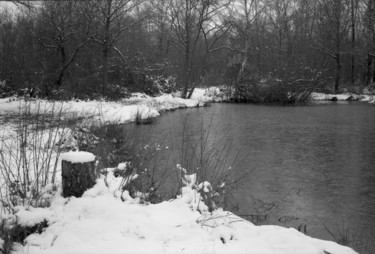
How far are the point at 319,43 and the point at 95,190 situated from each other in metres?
37.0

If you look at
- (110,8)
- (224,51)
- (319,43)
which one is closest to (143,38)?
(110,8)

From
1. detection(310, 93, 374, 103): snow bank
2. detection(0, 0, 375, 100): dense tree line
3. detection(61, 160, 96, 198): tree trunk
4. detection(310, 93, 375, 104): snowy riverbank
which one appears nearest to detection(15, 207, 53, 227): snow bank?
detection(61, 160, 96, 198): tree trunk

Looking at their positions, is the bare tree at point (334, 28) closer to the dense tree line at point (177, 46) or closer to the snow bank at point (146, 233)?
the dense tree line at point (177, 46)

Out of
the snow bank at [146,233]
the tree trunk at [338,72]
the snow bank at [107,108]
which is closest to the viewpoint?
the snow bank at [146,233]

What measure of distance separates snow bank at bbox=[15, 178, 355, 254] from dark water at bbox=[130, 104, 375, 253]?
154 cm

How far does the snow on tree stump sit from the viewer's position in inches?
190

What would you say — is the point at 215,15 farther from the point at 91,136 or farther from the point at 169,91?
the point at 91,136

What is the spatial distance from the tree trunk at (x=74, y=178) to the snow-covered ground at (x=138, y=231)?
98 mm

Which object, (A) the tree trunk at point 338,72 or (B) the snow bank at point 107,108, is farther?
(A) the tree trunk at point 338,72

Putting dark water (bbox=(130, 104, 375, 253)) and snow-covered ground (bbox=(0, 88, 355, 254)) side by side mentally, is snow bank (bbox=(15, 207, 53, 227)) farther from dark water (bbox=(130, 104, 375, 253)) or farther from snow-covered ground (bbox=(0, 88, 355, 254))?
dark water (bbox=(130, 104, 375, 253))

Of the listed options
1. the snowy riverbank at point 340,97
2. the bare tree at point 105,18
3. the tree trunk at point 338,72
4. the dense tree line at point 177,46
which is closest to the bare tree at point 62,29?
the dense tree line at point 177,46

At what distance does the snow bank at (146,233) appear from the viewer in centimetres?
396

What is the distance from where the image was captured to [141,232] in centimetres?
432

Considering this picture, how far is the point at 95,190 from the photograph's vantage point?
4957 mm
